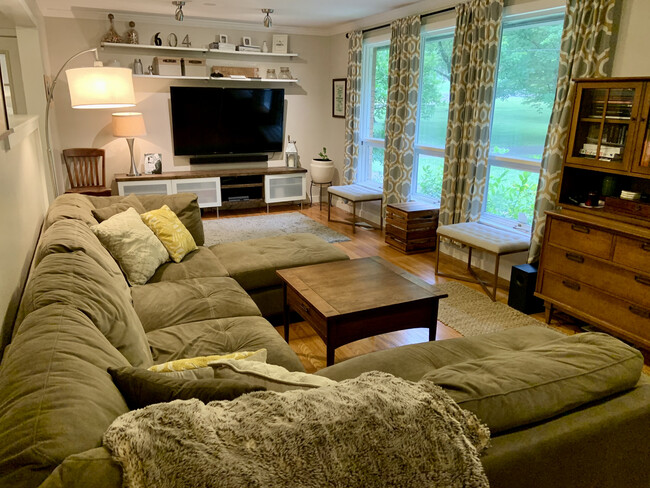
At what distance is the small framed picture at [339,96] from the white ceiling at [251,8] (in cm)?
82

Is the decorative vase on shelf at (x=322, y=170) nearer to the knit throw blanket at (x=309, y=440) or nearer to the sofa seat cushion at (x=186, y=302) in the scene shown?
the sofa seat cushion at (x=186, y=302)

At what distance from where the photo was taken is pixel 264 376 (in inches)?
52.9

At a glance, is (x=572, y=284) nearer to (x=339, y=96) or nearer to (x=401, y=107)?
(x=401, y=107)

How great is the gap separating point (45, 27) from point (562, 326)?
19.9 ft

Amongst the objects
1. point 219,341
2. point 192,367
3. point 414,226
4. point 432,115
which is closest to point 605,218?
point 414,226

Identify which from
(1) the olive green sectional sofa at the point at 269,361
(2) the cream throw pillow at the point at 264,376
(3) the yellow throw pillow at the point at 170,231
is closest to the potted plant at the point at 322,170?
(3) the yellow throw pillow at the point at 170,231

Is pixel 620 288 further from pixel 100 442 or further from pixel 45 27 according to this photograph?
pixel 45 27

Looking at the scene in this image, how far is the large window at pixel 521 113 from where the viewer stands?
380 cm

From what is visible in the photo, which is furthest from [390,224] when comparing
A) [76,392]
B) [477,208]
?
[76,392]

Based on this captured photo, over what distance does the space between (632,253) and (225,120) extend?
5.11 metres

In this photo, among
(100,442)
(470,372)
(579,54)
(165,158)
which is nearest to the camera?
(100,442)

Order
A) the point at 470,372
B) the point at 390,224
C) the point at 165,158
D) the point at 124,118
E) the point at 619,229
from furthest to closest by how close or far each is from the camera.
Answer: the point at 165,158 < the point at 124,118 < the point at 390,224 < the point at 619,229 < the point at 470,372

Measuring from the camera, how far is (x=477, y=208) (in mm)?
4406

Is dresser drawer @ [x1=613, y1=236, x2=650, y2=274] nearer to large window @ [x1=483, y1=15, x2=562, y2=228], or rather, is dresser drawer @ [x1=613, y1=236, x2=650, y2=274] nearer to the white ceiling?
large window @ [x1=483, y1=15, x2=562, y2=228]
